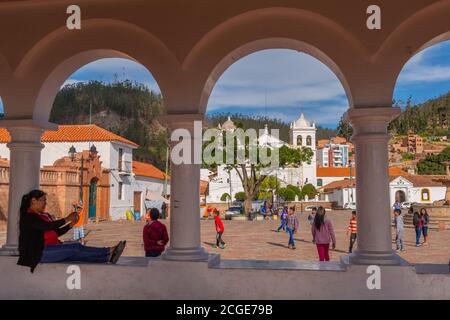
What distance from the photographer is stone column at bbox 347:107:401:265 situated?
465 centimetres

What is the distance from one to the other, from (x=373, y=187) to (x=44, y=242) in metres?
3.59

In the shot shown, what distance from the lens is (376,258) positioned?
4.59m

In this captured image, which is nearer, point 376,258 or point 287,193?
point 376,258

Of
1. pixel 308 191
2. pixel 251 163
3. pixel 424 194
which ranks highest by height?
pixel 251 163

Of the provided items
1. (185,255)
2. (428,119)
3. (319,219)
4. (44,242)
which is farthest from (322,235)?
(428,119)

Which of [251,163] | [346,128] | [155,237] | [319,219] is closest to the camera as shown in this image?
[155,237]

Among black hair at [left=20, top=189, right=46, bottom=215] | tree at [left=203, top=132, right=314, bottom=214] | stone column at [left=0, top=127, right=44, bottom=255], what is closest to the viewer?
black hair at [left=20, top=189, right=46, bottom=215]

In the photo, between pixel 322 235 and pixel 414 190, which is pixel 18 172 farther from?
pixel 414 190

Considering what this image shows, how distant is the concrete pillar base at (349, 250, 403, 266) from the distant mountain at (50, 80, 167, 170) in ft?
295

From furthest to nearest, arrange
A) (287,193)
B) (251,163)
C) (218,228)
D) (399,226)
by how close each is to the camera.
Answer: (287,193)
(251,163)
(218,228)
(399,226)

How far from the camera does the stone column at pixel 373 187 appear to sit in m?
4.65

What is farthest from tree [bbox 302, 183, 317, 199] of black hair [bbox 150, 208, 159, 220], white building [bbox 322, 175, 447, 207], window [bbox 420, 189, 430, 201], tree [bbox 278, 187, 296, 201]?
black hair [bbox 150, 208, 159, 220]

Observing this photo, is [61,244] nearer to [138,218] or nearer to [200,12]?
[200,12]

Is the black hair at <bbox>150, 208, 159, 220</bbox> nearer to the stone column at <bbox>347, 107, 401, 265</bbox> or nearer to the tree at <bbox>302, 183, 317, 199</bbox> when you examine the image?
the stone column at <bbox>347, 107, 401, 265</bbox>
